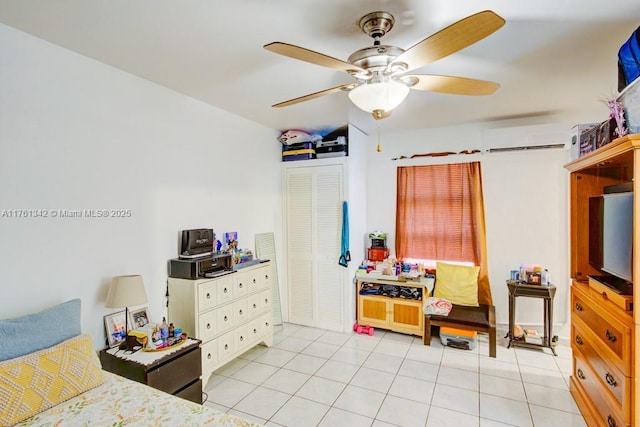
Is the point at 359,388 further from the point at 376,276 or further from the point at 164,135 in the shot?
the point at 164,135

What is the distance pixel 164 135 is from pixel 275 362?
7.72ft

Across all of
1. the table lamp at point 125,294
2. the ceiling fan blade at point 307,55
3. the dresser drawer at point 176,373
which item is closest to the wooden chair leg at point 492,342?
the dresser drawer at point 176,373

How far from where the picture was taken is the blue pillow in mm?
1631

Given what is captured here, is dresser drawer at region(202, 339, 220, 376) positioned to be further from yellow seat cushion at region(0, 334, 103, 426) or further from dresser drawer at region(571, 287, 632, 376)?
dresser drawer at region(571, 287, 632, 376)

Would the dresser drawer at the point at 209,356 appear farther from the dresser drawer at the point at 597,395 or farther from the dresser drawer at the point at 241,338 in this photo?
the dresser drawer at the point at 597,395

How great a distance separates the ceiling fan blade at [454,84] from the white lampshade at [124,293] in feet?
7.19

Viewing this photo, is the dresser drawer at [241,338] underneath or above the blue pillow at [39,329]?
underneath

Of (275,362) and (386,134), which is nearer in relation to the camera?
(275,362)

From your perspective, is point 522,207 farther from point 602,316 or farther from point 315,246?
point 315,246

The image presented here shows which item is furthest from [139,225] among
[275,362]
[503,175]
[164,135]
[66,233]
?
[503,175]

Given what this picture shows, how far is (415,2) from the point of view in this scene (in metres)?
1.59

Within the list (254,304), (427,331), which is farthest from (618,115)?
(254,304)

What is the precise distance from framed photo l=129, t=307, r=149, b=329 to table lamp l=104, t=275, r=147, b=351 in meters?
0.21

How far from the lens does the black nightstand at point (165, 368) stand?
6.81 feet
